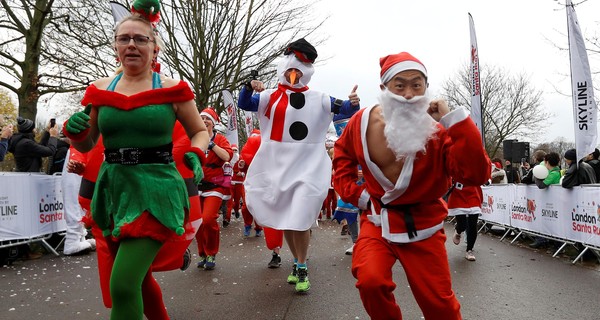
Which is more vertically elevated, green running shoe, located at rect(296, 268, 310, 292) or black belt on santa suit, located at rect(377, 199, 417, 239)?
black belt on santa suit, located at rect(377, 199, 417, 239)

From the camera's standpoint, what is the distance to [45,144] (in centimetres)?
822

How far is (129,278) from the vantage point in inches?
96.7

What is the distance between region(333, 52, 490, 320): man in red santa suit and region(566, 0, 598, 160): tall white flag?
19.5ft

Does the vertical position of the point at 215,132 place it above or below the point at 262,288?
above

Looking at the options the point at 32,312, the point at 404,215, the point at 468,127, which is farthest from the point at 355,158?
the point at 32,312

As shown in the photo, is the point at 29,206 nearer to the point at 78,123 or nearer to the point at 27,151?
the point at 27,151

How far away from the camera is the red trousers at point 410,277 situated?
2672mm

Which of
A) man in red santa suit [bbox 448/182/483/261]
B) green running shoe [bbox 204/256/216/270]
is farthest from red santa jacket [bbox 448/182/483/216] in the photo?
green running shoe [bbox 204/256/216/270]

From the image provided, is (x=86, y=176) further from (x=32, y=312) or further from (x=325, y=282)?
(x=325, y=282)

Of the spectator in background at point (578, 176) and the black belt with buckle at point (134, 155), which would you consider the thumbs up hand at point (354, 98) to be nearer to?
the black belt with buckle at point (134, 155)

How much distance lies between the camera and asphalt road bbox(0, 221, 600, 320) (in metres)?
4.28

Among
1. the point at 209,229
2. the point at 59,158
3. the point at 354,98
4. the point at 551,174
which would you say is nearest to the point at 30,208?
the point at 59,158

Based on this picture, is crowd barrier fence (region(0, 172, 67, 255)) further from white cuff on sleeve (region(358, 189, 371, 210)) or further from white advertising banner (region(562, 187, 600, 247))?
white advertising banner (region(562, 187, 600, 247))

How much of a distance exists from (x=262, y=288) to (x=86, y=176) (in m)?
2.40
